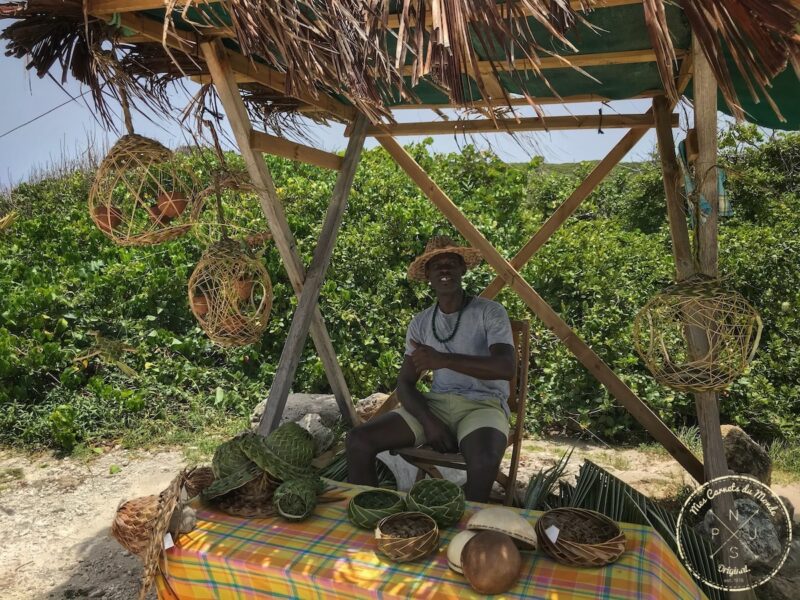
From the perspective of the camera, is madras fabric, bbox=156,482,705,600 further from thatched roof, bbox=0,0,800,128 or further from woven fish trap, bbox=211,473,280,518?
thatched roof, bbox=0,0,800,128

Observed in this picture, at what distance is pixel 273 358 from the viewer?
714cm

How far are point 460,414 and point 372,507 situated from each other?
122cm

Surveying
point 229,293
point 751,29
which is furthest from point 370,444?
point 751,29

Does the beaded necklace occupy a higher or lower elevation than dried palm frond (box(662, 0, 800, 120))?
lower

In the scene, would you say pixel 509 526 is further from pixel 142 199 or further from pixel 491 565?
pixel 142 199

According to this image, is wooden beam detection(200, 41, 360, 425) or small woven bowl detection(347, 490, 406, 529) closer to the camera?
small woven bowl detection(347, 490, 406, 529)

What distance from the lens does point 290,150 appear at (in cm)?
402

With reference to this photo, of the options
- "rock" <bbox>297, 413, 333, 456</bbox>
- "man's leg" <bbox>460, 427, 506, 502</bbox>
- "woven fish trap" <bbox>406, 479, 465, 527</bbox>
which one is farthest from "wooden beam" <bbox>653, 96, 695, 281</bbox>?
"rock" <bbox>297, 413, 333, 456</bbox>

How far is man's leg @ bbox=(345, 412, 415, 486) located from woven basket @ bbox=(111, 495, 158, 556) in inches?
49.0

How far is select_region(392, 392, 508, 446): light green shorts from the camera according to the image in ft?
11.9

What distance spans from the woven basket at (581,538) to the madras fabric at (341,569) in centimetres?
3

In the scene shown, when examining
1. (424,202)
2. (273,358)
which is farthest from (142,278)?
(424,202)

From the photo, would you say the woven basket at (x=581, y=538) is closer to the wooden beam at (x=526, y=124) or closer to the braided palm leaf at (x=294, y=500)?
the braided palm leaf at (x=294, y=500)

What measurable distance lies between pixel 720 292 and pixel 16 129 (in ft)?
10.6
